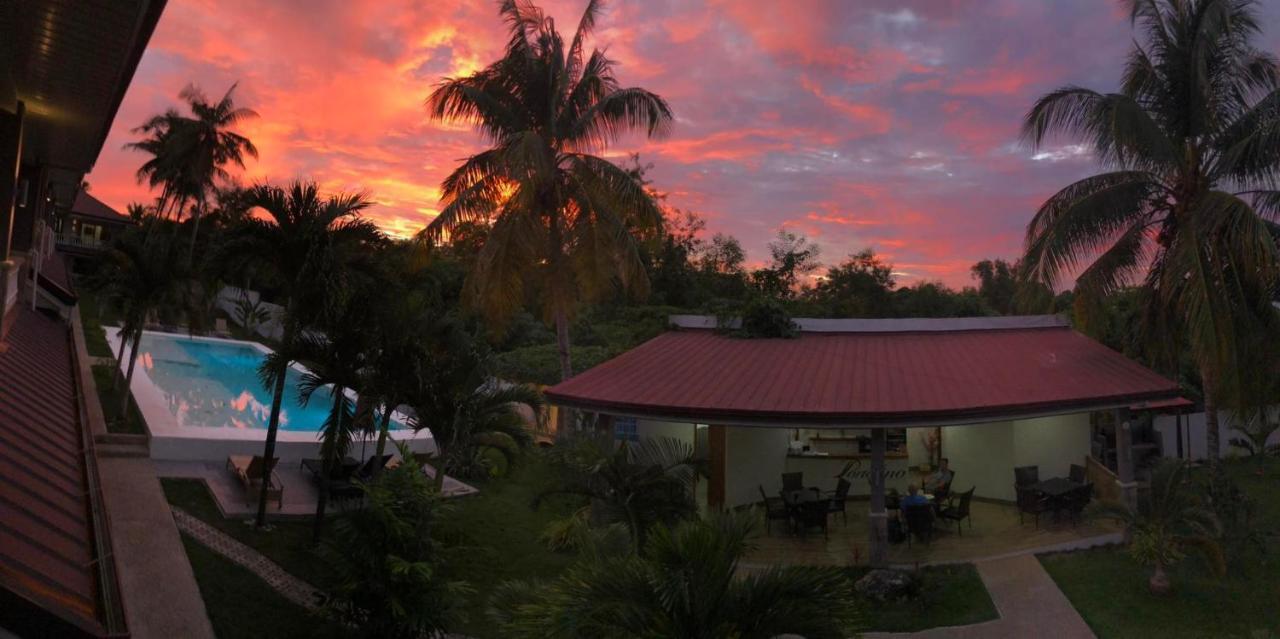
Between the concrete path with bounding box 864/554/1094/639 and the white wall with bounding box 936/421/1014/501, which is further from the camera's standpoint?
the white wall with bounding box 936/421/1014/501

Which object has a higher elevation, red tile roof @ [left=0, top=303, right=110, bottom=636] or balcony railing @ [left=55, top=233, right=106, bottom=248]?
balcony railing @ [left=55, top=233, right=106, bottom=248]

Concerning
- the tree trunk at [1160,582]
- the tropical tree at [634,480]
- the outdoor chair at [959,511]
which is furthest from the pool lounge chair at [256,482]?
the tree trunk at [1160,582]

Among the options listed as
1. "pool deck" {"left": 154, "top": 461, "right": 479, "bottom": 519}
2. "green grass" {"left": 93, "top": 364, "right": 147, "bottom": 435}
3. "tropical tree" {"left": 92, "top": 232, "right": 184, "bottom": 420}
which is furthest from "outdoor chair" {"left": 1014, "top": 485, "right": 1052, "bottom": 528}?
"tropical tree" {"left": 92, "top": 232, "right": 184, "bottom": 420}

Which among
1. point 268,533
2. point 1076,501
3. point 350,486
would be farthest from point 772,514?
point 268,533

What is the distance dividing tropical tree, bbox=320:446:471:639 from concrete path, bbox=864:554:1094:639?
5697mm

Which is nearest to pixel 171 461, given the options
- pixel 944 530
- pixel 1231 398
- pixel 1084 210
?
pixel 944 530

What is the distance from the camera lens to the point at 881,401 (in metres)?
12.3

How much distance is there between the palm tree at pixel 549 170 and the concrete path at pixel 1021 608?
10.0 m

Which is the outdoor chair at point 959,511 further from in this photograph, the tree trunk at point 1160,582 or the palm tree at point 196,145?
the palm tree at point 196,145

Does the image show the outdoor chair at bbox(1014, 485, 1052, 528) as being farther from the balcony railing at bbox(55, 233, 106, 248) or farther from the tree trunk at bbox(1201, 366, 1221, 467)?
the balcony railing at bbox(55, 233, 106, 248)

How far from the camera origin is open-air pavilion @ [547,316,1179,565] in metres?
12.3

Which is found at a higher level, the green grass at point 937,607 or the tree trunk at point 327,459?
the tree trunk at point 327,459

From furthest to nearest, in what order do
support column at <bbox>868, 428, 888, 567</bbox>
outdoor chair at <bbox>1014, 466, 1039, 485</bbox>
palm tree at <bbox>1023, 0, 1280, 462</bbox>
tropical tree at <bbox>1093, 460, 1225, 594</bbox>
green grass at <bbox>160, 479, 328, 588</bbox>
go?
outdoor chair at <bbox>1014, 466, 1039, 485</bbox>, palm tree at <bbox>1023, 0, 1280, 462</bbox>, support column at <bbox>868, 428, 888, 567</bbox>, green grass at <bbox>160, 479, 328, 588</bbox>, tropical tree at <bbox>1093, 460, 1225, 594</bbox>

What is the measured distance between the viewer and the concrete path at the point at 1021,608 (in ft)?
32.8
